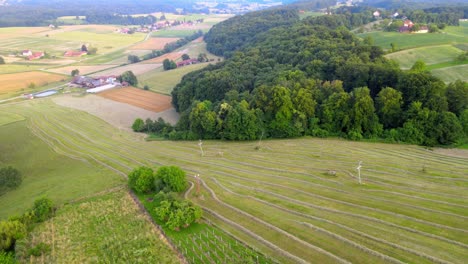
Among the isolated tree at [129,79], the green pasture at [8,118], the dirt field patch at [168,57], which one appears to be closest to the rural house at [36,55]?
the dirt field patch at [168,57]

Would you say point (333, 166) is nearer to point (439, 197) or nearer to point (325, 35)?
point (439, 197)

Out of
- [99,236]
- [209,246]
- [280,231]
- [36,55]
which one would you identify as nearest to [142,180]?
[99,236]

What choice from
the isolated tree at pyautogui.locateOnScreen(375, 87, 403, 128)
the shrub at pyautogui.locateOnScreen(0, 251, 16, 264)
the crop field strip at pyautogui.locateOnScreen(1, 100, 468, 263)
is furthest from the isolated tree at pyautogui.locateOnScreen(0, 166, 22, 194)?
the isolated tree at pyautogui.locateOnScreen(375, 87, 403, 128)

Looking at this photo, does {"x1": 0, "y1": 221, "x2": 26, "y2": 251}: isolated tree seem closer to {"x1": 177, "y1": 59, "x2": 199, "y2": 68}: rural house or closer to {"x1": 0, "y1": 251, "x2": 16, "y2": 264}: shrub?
{"x1": 0, "y1": 251, "x2": 16, "y2": 264}: shrub

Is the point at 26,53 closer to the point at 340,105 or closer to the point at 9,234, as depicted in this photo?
the point at 9,234

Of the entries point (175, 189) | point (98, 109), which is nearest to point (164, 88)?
point (98, 109)

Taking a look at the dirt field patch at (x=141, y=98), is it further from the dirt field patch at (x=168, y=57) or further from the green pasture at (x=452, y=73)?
the green pasture at (x=452, y=73)
